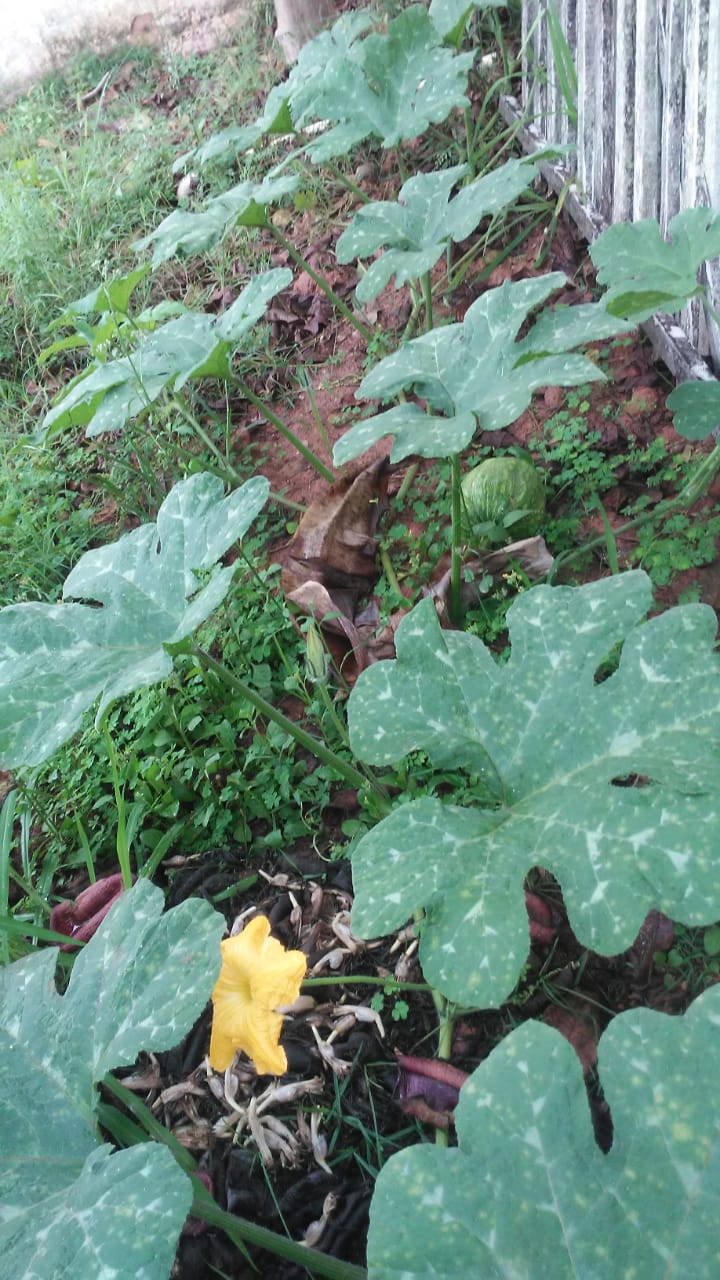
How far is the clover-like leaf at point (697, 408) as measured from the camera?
6.91ft

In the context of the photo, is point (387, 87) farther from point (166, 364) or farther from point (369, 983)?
point (369, 983)

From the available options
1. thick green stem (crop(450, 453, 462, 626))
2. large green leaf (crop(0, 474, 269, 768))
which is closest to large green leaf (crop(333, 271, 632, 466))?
thick green stem (crop(450, 453, 462, 626))

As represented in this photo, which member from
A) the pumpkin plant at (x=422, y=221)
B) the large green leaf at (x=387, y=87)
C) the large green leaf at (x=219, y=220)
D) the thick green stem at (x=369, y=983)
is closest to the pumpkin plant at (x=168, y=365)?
the pumpkin plant at (x=422, y=221)

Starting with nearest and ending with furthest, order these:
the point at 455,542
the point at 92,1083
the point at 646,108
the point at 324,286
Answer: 1. the point at 92,1083
2. the point at 455,542
3. the point at 646,108
4. the point at 324,286

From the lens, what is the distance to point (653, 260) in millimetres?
2051

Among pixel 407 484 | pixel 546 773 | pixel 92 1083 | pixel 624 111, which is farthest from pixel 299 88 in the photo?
pixel 92 1083

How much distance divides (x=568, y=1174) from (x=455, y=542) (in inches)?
52.8

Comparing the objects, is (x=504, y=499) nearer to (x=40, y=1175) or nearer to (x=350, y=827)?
(x=350, y=827)

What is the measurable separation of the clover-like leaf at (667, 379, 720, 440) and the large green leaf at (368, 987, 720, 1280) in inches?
58.3

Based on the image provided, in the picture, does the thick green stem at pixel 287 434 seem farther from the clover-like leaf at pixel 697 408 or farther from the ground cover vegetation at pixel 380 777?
the clover-like leaf at pixel 697 408

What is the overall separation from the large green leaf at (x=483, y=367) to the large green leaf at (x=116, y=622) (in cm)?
30

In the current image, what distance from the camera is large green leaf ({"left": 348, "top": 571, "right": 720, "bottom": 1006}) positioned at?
118 cm

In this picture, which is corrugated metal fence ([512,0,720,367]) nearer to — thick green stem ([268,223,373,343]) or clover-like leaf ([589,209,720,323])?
clover-like leaf ([589,209,720,323])

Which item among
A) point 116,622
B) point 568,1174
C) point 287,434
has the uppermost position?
point 116,622
